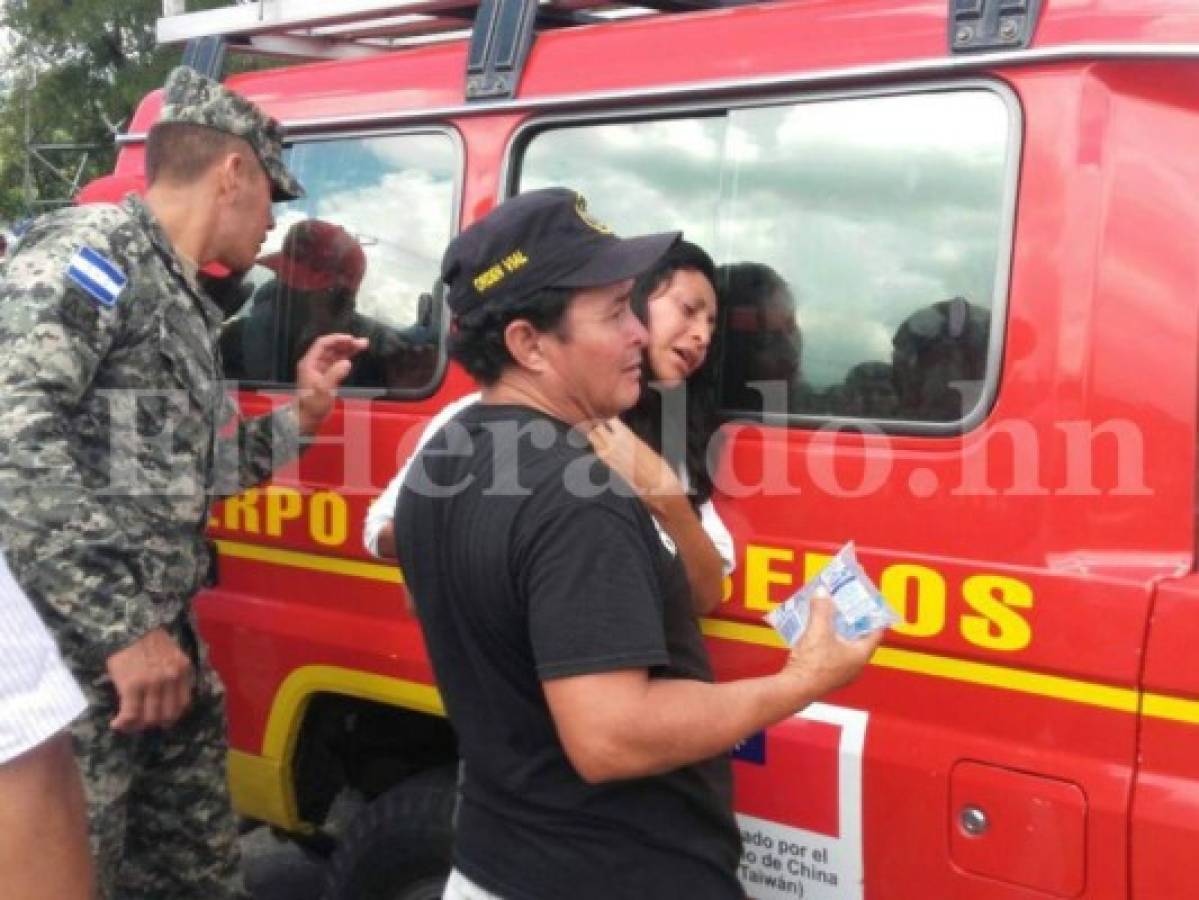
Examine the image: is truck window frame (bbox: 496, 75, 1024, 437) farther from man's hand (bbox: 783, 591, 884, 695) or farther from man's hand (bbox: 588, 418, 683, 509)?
man's hand (bbox: 783, 591, 884, 695)

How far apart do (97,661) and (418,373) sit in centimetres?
84

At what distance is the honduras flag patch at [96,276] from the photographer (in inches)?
99.3

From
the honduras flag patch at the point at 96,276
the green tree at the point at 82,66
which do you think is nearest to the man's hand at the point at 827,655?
the honduras flag patch at the point at 96,276

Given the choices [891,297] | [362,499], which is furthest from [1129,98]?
[362,499]

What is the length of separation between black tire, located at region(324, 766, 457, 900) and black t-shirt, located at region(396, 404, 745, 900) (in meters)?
0.93

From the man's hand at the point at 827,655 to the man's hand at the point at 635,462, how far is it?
1.48 feet

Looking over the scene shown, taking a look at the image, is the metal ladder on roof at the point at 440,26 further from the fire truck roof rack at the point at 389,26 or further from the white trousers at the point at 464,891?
the white trousers at the point at 464,891

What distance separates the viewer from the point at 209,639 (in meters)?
3.31

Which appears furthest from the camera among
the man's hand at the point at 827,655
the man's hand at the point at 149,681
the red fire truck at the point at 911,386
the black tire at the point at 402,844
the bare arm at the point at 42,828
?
the black tire at the point at 402,844

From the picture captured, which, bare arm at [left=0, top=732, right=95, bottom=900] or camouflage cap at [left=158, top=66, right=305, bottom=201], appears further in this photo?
camouflage cap at [left=158, top=66, right=305, bottom=201]

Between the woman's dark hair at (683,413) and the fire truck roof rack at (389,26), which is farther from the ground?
the fire truck roof rack at (389,26)

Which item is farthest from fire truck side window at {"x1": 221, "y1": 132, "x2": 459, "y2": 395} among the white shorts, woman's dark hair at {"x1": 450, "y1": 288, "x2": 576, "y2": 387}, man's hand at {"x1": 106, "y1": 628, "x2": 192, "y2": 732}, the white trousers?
the white shorts

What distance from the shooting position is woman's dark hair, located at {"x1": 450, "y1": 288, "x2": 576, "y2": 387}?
175cm

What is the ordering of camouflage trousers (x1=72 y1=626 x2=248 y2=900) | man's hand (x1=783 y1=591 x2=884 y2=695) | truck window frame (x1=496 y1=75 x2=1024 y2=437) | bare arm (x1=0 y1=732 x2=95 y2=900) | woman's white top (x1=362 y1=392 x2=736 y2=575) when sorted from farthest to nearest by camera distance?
camouflage trousers (x1=72 y1=626 x2=248 y2=900) < woman's white top (x1=362 y1=392 x2=736 y2=575) < truck window frame (x1=496 y1=75 x2=1024 y2=437) < man's hand (x1=783 y1=591 x2=884 y2=695) < bare arm (x1=0 y1=732 x2=95 y2=900)
